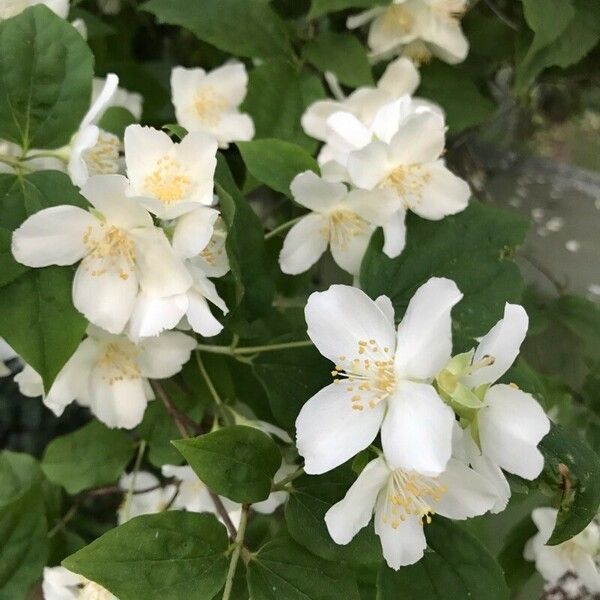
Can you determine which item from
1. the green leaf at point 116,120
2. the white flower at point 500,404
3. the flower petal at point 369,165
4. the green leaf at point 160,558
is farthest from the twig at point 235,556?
the green leaf at point 116,120

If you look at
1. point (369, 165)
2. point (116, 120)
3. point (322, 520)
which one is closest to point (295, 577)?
point (322, 520)

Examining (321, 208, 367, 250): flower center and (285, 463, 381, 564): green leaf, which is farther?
(321, 208, 367, 250): flower center

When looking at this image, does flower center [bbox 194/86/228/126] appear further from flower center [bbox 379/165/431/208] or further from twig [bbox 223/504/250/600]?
twig [bbox 223/504/250/600]

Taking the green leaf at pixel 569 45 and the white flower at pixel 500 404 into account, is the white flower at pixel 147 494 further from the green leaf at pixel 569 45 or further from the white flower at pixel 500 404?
the green leaf at pixel 569 45

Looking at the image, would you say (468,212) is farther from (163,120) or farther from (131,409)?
(163,120)

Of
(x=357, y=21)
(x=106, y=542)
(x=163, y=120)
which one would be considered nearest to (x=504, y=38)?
(x=357, y=21)

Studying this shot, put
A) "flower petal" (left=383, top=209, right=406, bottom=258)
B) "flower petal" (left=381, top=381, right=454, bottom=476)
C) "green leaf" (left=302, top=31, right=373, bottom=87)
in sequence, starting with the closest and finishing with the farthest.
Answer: "flower petal" (left=381, top=381, right=454, bottom=476), "flower petal" (left=383, top=209, right=406, bottom=258), "green leaf" (left=302, top=31, right=373, bottom=87)

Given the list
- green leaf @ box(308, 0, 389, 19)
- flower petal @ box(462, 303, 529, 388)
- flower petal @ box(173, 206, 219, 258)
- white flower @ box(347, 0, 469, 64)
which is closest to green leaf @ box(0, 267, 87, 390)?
flower petal @ box(173, 206, 219, 258)
